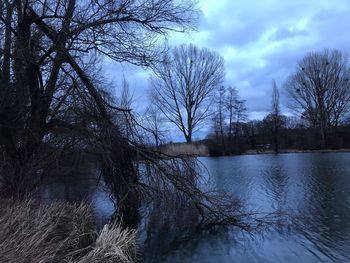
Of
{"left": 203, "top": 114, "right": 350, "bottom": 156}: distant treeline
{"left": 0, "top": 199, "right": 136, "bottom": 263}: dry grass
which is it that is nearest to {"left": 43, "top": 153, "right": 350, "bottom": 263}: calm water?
{"left": 0, "top": 199, "right": 136, "bottom": 263}: dry grass

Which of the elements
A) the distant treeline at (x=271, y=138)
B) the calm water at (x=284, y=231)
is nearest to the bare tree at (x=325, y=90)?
the distant treeline at (x=271, y=138)

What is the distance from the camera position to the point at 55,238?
26.5ft

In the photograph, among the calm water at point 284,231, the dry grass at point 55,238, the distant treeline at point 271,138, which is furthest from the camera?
the distant treeline at point 271,138

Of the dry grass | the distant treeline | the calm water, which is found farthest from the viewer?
the distant treeline

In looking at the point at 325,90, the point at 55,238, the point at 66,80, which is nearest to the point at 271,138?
the point at 325,90

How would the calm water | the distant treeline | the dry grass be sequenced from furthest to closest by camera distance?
the distant treeline, the calm water, the dry grass

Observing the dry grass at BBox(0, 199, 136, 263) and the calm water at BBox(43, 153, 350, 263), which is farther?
the calm water at BBox(43, 153, 350, 263)

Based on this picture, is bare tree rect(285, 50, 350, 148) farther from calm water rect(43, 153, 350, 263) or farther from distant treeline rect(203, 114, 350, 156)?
calm water rect(43, 153, 350, 263)

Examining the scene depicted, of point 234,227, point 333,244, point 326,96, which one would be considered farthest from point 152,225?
point 326,96

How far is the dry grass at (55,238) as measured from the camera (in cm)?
638

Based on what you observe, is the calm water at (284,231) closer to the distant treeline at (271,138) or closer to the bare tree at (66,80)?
the bare tree at (66,80)

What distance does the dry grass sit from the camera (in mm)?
6379

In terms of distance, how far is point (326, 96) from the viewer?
71312 mm

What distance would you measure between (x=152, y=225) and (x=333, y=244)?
4.97m
